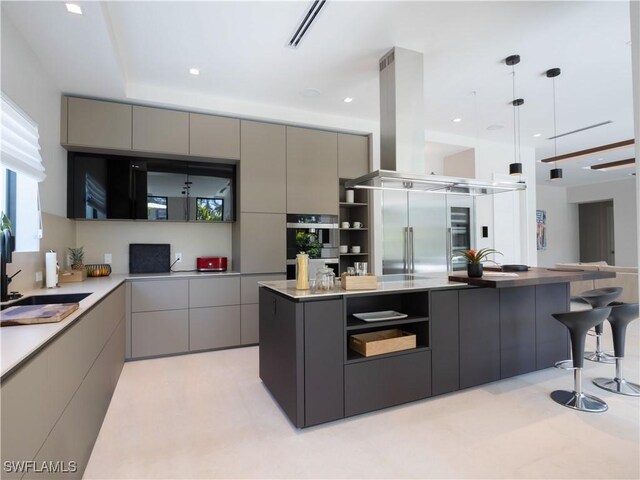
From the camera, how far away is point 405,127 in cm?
307

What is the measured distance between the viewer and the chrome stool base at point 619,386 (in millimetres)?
2717

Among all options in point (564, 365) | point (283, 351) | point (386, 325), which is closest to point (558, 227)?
point (564, 365)

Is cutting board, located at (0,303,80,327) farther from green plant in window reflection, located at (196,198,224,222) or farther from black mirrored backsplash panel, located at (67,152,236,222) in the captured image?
green plant in window reflection, located at (196,198,224,222)

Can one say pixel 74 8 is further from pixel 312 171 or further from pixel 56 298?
pixel 312 171

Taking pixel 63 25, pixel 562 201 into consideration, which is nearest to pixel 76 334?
pixel 63 25

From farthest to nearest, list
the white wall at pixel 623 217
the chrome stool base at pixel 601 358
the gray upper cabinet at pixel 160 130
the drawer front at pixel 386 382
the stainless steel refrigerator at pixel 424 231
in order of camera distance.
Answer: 1. the white wall at pixel 623 217
2. the stainless steel refrigerator at pixel 424 231
3. the gray upper cabinet at pixel 160 130
4. the chrome stool base at pixel 601 358
5. the drawer front at pixel 386 382

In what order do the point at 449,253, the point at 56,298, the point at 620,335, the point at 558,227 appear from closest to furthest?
the point at 56,298
the point at 620,335
the point at 449,253
the point at 558,227

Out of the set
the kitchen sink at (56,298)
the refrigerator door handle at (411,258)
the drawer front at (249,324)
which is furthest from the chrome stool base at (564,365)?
the kitchen sink at (56,298)

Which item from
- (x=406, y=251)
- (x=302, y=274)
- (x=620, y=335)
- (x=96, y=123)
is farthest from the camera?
(x=406, y=251)

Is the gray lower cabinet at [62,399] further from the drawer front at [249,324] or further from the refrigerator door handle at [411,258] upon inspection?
the refrigerator door handle at [411,258]

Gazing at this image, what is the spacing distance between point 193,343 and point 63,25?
10.1 ft

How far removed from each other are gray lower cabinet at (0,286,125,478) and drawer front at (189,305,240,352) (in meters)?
1.20

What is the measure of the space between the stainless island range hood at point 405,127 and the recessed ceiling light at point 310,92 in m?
0.87

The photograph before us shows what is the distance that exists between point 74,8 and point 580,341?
425 cm
